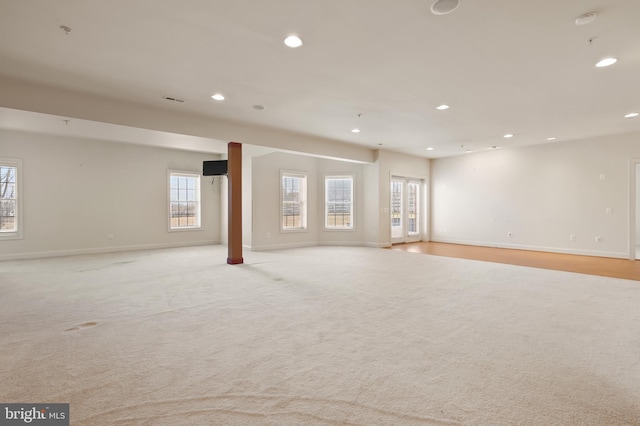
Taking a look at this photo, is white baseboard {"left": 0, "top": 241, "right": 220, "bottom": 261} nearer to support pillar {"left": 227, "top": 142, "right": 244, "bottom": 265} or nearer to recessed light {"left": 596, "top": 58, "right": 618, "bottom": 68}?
support pillar {"left": 227, "top": 142, "right": 244, "bottom": 265}

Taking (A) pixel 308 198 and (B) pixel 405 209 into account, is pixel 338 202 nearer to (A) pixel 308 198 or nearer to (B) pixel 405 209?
(A) pixel 308 198

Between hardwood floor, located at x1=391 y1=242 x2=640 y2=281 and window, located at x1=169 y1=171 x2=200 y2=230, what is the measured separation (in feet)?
21.7

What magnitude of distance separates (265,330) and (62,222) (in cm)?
701

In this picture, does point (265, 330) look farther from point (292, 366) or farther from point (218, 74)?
point (218, 74)

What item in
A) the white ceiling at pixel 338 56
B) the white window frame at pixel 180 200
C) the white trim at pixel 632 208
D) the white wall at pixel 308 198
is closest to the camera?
the white ceiling at pixel 338 56

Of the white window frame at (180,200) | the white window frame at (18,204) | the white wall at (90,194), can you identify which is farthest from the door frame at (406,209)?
the white window frame at (18,204)

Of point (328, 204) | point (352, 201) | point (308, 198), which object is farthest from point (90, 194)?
point (352, 201)

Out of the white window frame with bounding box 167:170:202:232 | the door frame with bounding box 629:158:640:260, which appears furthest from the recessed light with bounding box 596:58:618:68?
the white window frame with bounding box 167:170:202:232

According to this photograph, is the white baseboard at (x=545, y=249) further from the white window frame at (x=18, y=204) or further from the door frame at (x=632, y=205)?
the white window frame at (x=18, y=204)

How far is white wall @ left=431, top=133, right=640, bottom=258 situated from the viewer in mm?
7023

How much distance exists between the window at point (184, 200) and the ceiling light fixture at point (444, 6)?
26.6 feet

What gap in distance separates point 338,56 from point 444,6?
1205 millimetres

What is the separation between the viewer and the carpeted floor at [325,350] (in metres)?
1.76
